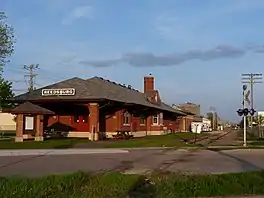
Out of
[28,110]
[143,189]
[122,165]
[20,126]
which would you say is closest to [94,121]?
[28,110]

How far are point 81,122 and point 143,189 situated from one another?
38950mm

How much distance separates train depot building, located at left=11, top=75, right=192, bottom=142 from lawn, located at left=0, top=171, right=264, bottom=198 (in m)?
27.7

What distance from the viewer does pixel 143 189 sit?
13023 mm

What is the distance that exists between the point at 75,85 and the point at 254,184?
3775 centimetres

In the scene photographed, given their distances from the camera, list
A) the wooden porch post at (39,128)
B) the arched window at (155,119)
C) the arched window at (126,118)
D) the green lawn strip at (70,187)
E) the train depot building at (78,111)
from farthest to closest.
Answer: the arched window at (155,119), the arched window at (126,118), the train depot building at (78,111), the wooden porch post at (39,128), the green lawn strip at (70,187)

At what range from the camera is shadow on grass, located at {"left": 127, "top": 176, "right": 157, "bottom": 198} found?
11906 millimetres

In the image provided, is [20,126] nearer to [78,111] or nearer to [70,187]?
[78,111]

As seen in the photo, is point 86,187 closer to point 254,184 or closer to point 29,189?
point 29,189

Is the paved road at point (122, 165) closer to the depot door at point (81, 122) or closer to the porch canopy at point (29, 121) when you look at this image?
the porch canopy at point (29, 121)

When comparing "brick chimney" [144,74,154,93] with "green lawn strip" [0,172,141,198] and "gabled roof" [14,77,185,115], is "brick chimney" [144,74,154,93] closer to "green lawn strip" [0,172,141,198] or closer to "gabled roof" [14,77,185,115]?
"gabled roof" [14,77,185,115]

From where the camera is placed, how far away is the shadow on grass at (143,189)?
11.9 meters

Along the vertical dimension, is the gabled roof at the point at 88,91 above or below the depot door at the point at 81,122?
above

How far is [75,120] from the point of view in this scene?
51.7 metres

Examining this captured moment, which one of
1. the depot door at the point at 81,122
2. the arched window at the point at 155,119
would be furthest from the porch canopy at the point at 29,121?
the arched window at the point at 155,119
